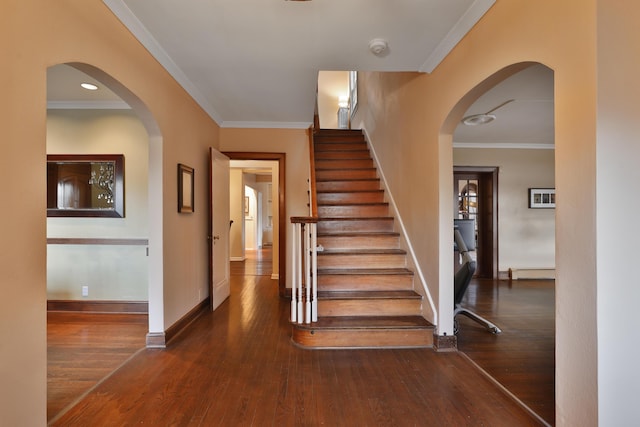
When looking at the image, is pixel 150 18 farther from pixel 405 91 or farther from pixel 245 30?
pixel 405 91

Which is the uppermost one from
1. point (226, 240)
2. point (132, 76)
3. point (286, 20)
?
point (286, 20)

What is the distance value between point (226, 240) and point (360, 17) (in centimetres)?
321

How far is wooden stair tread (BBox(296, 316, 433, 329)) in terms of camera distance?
2640mm

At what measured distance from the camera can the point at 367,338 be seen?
8.64 ft

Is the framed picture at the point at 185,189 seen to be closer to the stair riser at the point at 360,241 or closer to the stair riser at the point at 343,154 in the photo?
the stair riser at the point at 360,241

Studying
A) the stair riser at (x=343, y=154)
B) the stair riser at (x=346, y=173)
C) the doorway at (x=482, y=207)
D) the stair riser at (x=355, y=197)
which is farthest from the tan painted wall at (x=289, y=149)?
the doorway at (x=482, y=207)

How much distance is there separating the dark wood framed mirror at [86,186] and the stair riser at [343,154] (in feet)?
8.92

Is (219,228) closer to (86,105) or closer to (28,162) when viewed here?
(86,105)

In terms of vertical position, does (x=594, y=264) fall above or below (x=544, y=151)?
below

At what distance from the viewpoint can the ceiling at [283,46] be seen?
6.38ft

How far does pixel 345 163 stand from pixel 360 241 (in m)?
1.72

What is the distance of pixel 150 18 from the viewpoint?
80.6 inches

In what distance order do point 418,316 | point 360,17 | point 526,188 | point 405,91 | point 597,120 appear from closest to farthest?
point 597,120 → point 360,17 → point 418,316 → point 405,91 → point 526,188

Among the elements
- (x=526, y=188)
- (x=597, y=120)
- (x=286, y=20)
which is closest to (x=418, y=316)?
(x=597, y=120)
